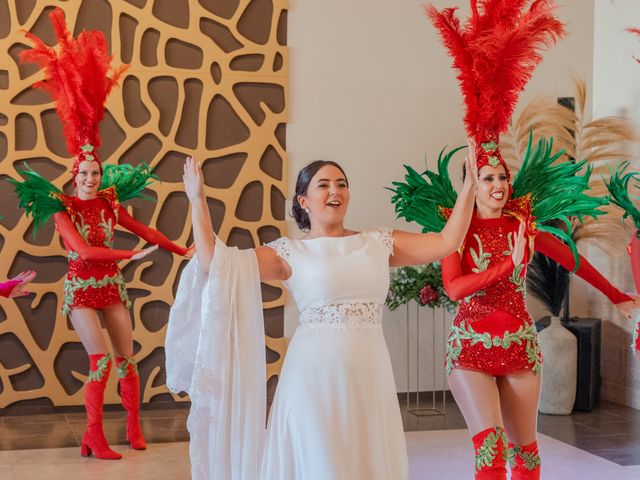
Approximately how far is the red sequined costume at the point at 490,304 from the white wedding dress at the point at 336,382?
1.97ft

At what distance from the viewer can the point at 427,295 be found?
22.5ft

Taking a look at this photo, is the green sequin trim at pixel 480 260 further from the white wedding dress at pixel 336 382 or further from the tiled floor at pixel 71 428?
the tiled floor at pixel 71 428

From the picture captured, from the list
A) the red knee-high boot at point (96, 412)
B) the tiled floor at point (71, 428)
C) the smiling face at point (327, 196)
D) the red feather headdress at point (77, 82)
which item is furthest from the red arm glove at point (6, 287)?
the smiling face at point (327, 196)

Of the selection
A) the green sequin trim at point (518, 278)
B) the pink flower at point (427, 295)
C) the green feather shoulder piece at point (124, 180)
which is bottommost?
the pink flower at point (427, 295)

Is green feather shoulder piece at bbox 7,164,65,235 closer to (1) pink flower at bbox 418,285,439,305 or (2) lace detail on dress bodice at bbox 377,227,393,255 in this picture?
(1) pink flower at bbox 418,285,439,305

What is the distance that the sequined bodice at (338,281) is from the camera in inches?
133

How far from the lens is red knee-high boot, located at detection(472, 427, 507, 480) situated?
147 inches

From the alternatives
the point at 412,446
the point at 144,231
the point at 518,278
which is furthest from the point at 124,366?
the point at 518,278

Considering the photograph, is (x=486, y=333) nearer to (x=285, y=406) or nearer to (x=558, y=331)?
(x=285, y=406)

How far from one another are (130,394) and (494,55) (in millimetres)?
3091

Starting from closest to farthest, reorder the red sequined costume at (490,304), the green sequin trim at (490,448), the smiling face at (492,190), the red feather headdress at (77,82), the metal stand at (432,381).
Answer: the green sequin trim at (490,448), the red sequined costume at (490,304), the smiling face at (492,190), the red feather headdress at (77,82), the metal stand at (432,381)

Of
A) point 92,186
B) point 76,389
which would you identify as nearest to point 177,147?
point 92,186

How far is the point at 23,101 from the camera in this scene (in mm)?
6762

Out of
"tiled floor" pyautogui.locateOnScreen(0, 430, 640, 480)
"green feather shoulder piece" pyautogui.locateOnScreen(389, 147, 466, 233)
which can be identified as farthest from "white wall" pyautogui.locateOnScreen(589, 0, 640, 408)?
"green feather shoulder piece" pyautogui.locateOnScreen(389, 147, 466, 233)
